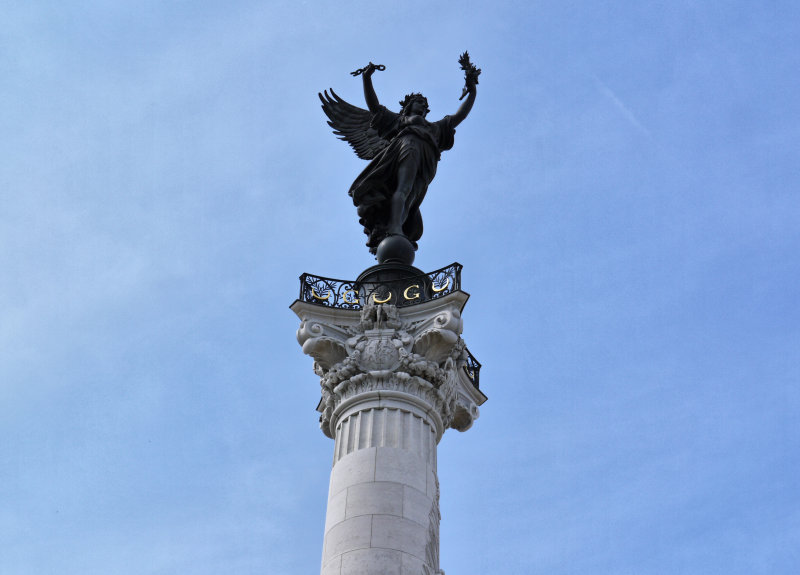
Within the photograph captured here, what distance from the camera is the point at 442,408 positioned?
80.3 ft

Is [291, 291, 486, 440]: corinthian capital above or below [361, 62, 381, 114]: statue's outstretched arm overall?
below

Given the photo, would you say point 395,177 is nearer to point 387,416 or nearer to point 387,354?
point 387,354

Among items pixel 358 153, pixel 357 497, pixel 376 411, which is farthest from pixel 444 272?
pixel 358 153

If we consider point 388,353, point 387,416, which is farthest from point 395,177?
point 387,416

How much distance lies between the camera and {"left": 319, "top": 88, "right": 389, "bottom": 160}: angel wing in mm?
32406

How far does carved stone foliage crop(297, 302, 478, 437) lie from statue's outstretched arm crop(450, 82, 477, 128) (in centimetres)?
783

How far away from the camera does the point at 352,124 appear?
1315 inches

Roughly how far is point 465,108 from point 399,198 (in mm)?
3857

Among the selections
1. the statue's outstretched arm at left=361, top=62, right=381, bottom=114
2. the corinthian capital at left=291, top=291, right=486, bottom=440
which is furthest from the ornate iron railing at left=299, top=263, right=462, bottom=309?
the statue's outstretched arm at left=361, top=62, right=381, bottom=114

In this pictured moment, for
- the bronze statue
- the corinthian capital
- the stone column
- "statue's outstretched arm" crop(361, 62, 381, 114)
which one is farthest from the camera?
"statue's outstretched arm" crop(361, 62, 381, 114)

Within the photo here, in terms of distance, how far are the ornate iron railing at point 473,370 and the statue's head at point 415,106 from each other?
7405 millimetres

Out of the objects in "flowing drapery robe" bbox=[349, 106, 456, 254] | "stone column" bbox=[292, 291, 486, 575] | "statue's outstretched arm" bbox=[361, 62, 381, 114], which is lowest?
"stone column" bbox=[292, 291, 486, 575]

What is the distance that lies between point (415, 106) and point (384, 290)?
23.8 ft

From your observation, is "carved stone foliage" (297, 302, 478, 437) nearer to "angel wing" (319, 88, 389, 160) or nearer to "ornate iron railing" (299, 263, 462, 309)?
"ornate iron railing" (299, 263, 462, 309)
